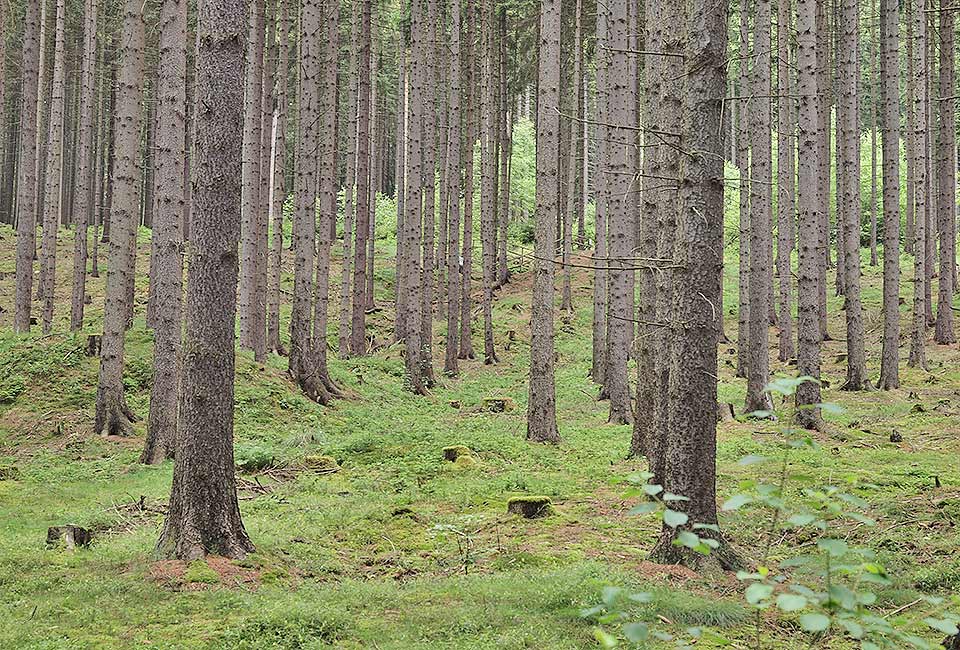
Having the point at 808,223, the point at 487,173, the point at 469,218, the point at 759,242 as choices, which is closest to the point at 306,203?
the point at 469,218

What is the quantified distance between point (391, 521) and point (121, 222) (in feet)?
22.5

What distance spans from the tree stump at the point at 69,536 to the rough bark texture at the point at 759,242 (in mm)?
9614

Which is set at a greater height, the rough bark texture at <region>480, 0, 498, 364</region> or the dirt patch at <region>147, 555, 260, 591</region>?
the rough bark texture at <region>480, 0, 498, 364</region>

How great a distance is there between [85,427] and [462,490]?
22.5 feet

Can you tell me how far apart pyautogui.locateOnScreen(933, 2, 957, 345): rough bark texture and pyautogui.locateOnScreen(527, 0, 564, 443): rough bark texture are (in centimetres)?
1251

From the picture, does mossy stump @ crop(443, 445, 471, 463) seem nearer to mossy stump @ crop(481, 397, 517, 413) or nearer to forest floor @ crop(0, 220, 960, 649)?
forest floor @ crop(0, 220, 960, 649)

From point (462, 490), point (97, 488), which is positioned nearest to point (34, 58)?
point (97, 488)

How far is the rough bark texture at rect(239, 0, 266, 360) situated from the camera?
62.3ft

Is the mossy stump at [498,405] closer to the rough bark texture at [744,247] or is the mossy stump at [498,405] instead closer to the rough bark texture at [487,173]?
the rough bark texture at [744,247]

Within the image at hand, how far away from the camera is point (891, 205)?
1720 centimetres

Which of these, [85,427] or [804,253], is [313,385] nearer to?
[85,427]

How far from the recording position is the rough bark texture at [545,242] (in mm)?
12906

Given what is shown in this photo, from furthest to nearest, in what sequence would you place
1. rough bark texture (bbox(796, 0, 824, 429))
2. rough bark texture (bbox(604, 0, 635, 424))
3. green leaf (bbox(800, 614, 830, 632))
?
rough bark texture (bbox(604, 0, 635, 424)) → rough bark texture (bbox(796, 0, 824, 429)) → green leaf (bbox(800, 614, 830, 632))

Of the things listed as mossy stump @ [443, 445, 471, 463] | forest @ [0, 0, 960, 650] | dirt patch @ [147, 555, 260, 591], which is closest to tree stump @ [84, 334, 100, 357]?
forest @ [0, 0, 960, 650]
